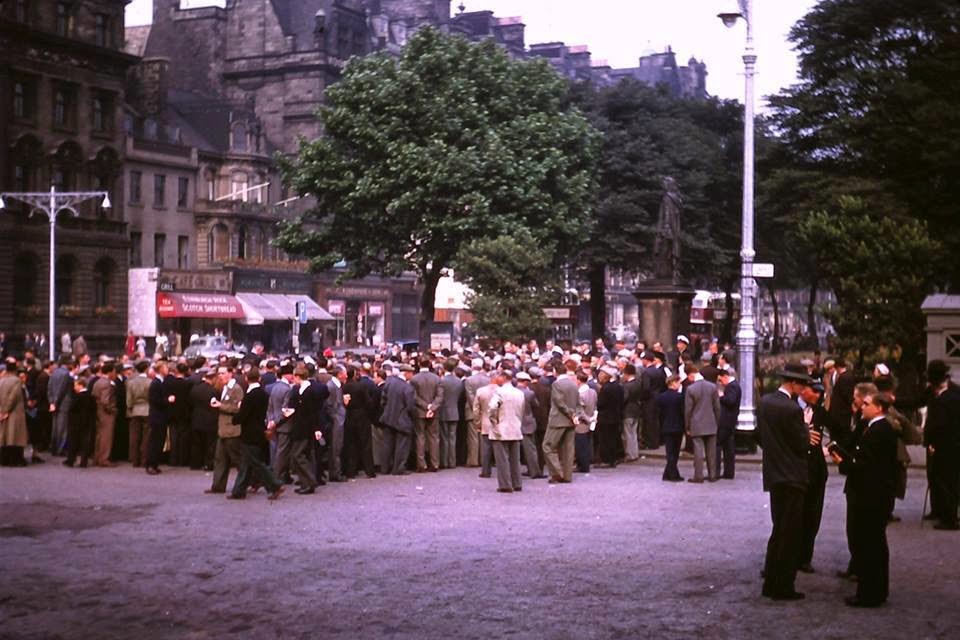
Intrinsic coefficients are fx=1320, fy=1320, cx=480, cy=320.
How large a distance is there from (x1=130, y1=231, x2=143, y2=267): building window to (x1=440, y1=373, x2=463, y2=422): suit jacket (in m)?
51.4

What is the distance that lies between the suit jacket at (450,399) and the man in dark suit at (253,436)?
534 cm

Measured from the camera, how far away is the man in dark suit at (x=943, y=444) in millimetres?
15383

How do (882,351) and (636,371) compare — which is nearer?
(636,371)

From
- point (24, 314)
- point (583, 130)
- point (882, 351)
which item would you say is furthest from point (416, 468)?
point (24, 314)

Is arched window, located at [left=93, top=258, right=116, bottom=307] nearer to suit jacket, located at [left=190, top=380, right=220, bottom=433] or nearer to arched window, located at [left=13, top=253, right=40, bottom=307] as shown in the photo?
arched window, located at [left=13, top=253, right=40, bottom=307]

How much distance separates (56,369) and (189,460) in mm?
3873

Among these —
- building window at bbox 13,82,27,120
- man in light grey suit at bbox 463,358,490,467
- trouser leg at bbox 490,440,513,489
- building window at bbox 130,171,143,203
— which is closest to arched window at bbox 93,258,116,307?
building window at bbox 130,171,143,203

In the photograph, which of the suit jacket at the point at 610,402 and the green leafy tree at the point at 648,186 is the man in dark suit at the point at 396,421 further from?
the green leafy tree at the point at 648,186

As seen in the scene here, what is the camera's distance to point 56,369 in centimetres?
2639

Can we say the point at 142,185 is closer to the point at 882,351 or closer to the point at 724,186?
the point at 724,186

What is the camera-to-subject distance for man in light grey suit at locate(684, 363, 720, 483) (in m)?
21.4

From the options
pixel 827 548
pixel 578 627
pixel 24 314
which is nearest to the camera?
pixel 578 627

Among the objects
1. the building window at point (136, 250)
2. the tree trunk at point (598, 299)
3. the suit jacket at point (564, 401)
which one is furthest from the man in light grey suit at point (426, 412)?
the building window at point (136, 250)

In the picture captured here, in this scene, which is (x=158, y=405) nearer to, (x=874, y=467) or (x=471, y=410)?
(x=471, y=410)
